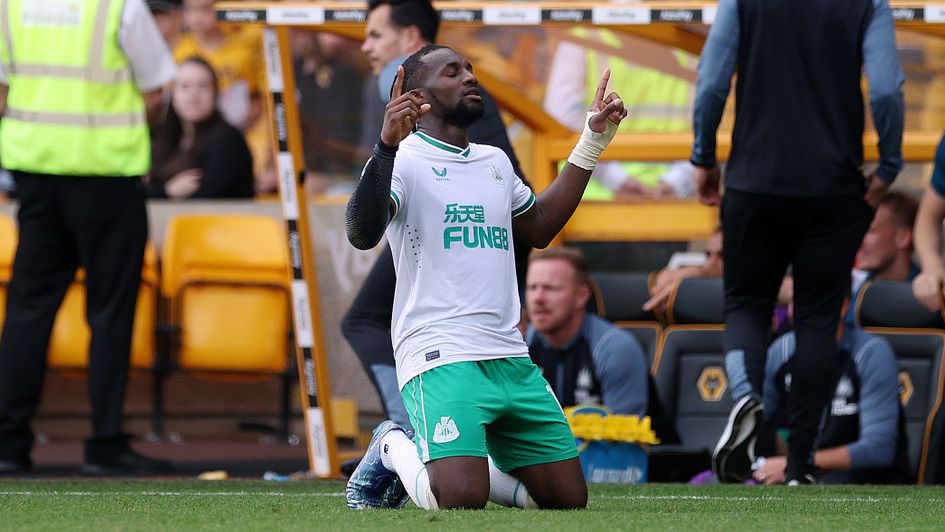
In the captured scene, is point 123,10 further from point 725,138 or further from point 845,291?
point 845,291

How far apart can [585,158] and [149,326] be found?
4.88m

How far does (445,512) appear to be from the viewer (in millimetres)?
4777

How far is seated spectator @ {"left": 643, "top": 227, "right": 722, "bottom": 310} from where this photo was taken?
322 inches

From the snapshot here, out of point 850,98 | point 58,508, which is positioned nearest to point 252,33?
point 850,98

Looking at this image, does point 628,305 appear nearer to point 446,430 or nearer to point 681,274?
point 681,274

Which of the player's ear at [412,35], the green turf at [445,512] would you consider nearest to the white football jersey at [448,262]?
the green turf at [445,512]

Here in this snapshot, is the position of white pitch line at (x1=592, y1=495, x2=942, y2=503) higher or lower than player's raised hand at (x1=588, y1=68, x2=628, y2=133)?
lower

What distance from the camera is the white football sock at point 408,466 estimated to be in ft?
16.5

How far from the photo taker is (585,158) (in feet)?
17.7

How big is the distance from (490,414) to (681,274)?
3.37m

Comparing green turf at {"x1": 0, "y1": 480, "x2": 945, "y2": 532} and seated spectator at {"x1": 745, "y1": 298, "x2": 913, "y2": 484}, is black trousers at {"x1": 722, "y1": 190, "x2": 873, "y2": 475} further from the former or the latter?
seated spectator at {"x1": 745, "y1": 298, "x2": 913, "y2": 484}

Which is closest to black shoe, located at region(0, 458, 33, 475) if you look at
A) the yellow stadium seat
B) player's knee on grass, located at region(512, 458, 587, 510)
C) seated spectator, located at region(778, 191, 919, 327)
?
the yellow stadium seat

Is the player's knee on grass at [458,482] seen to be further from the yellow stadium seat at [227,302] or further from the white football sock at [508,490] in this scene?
the yellow stadium seat at [227,302]

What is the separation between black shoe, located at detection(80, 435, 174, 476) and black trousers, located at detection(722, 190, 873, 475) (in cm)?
260
